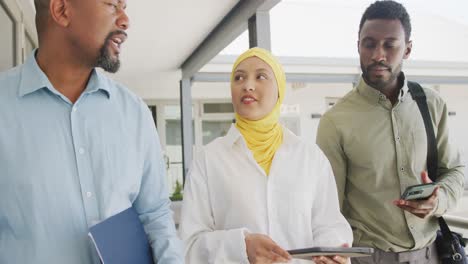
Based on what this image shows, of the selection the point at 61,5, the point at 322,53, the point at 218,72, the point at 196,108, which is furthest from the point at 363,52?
the point at 196,108

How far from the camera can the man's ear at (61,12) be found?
49.1 inches

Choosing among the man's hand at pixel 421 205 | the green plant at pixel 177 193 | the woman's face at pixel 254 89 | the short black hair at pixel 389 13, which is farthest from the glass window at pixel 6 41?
the green plant at pixel 177 193

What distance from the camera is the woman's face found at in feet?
5.01

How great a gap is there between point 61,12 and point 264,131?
803mm

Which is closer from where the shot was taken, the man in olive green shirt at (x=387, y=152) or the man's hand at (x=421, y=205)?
the man's hand at (x=421, y=205)

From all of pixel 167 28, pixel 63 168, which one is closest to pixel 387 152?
pixel 63 168

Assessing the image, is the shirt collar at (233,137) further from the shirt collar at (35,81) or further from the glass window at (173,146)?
the glass window at (173,146)

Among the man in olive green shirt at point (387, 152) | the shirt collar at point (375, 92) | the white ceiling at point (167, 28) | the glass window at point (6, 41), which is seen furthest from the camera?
the white ceiling at point (167, 28)

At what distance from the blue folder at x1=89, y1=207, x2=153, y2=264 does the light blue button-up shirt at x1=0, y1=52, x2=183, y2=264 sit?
5cm

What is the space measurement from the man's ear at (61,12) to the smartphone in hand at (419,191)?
4.43ft

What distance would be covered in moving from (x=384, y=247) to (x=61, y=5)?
5.00 ft

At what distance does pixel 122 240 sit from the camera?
1.16m

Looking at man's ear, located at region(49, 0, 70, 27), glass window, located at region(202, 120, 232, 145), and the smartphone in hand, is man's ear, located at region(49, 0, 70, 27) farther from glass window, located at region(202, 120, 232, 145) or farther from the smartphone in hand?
glass window, located at region(202, 120, 232, 145)

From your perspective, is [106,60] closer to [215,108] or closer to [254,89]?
[254,89]
